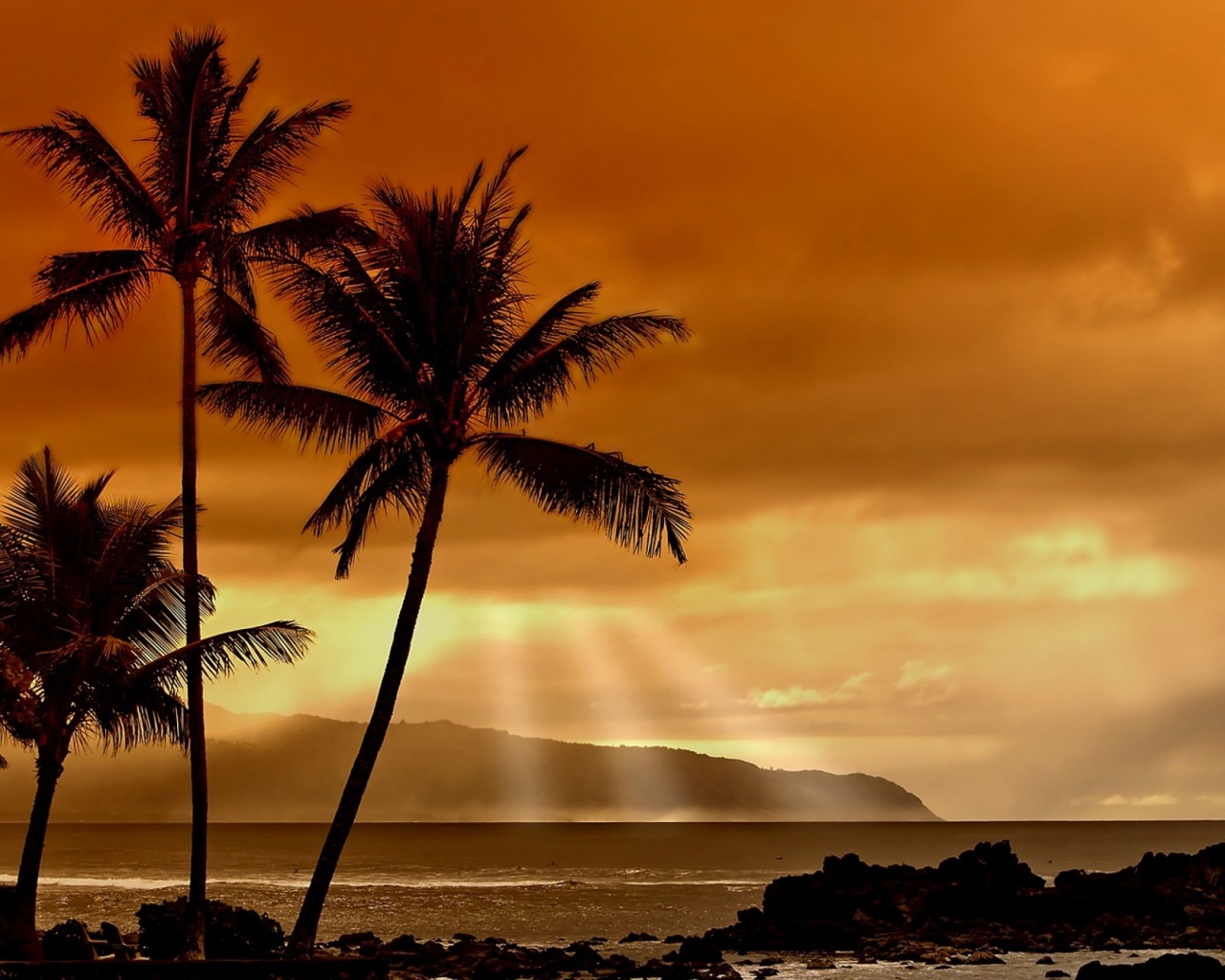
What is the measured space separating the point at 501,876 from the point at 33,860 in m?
72.8

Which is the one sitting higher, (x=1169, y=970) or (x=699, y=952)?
(x=1169, y=970)

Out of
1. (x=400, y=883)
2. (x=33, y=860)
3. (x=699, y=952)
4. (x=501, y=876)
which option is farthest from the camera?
(x=501, y=876)

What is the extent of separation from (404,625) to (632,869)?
84.8m

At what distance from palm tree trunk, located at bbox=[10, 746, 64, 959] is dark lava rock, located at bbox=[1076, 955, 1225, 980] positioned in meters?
17.0

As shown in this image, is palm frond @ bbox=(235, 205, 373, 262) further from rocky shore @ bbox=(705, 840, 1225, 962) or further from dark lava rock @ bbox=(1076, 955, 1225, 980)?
rocky shore @ bbox=(705, 840, 1225, 962)

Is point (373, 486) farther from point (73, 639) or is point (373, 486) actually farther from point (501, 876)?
point (501, 876)

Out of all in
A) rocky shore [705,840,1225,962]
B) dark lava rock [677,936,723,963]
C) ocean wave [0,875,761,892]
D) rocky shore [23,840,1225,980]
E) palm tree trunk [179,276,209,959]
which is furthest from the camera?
ocean wave [0,875,761,892]

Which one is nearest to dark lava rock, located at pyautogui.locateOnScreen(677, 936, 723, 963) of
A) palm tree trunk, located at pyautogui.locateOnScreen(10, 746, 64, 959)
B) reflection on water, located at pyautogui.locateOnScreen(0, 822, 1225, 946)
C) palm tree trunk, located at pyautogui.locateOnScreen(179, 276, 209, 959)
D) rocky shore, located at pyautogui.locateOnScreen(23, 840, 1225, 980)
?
rocky shore, located at pyautogui.locateOnScreen(23, 840, 1225, 980)

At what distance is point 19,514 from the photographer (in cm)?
2666

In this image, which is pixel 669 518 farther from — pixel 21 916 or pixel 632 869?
pixel 632 869

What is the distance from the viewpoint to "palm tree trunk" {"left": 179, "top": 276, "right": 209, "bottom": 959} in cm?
1989

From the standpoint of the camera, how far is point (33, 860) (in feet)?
82.6

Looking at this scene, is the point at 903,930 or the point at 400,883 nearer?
the point at 903,930

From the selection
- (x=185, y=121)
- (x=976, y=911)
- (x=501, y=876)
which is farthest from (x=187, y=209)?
(x=501, y=876)
